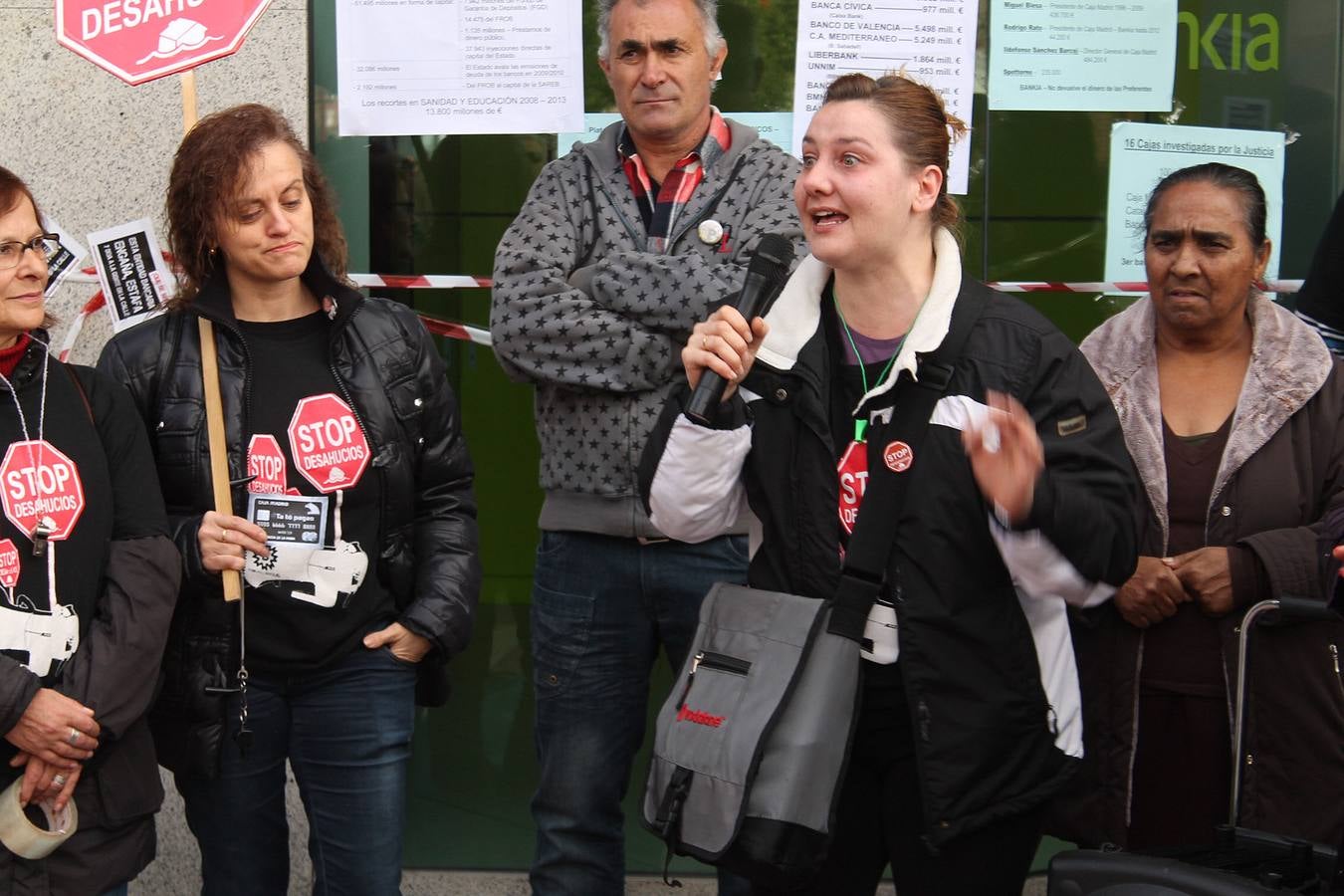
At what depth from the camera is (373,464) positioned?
134 inches

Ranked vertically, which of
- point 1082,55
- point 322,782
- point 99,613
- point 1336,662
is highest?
point 1082,55

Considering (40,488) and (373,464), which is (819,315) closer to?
(373,464)

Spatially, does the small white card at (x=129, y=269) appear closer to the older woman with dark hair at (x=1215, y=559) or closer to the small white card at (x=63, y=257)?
the small white card at (x=63, y=257)

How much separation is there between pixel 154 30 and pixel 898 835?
7.71ft

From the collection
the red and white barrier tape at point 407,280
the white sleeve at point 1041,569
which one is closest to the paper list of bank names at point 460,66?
the red and white barrier tape at point 407,280

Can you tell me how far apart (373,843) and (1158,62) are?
10.0 ft

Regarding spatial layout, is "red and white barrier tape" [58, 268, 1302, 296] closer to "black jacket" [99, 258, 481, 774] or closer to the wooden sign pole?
"black jacket" [99, 258, 481, 774]

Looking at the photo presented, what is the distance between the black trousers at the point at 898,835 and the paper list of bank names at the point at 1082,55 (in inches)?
92.5

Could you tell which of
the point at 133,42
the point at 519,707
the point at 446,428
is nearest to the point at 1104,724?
the point at 446,428

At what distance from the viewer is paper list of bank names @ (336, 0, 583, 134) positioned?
4496 millimetres

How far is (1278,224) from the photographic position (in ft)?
15.0

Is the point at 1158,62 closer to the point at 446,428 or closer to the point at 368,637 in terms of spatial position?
the point at 446,428

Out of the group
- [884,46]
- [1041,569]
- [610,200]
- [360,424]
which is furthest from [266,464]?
[884,46]

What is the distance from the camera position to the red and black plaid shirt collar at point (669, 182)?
3.70m
